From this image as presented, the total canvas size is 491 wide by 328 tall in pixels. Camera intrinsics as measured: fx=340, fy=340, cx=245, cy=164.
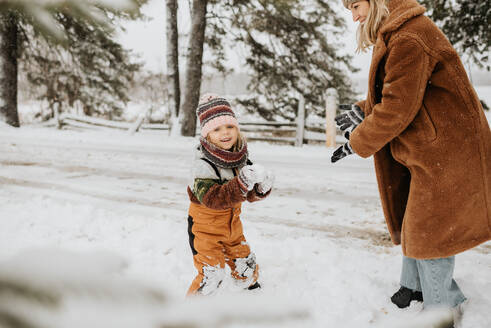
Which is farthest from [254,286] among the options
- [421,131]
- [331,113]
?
[331,113]

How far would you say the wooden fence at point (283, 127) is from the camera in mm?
8195

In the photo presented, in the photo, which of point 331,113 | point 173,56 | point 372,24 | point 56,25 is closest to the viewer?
point 56,25

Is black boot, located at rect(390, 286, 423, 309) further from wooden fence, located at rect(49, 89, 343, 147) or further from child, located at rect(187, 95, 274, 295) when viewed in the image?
wooden fence, located at rect(49, 89, 343, 147)

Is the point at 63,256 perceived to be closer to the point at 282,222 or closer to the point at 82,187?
the point at 282,222

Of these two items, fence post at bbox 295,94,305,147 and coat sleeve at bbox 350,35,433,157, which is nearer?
coat sleeve at bbox 350,35,433,157

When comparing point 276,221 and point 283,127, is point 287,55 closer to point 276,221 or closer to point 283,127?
point 283,127

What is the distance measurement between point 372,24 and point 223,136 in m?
1.03

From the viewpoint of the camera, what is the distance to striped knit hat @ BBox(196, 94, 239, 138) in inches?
83.3

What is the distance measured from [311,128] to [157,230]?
6.88 meters

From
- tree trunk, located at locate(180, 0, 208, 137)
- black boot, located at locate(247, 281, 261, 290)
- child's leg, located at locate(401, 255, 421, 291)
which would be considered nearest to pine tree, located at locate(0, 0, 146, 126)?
black boot, located at locate(247, 281, 261, 290)

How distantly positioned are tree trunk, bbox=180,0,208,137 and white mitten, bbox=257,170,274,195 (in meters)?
8.61

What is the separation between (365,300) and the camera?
222 cm

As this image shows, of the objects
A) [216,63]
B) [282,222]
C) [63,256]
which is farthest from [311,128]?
[63,256]

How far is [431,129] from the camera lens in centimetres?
161
